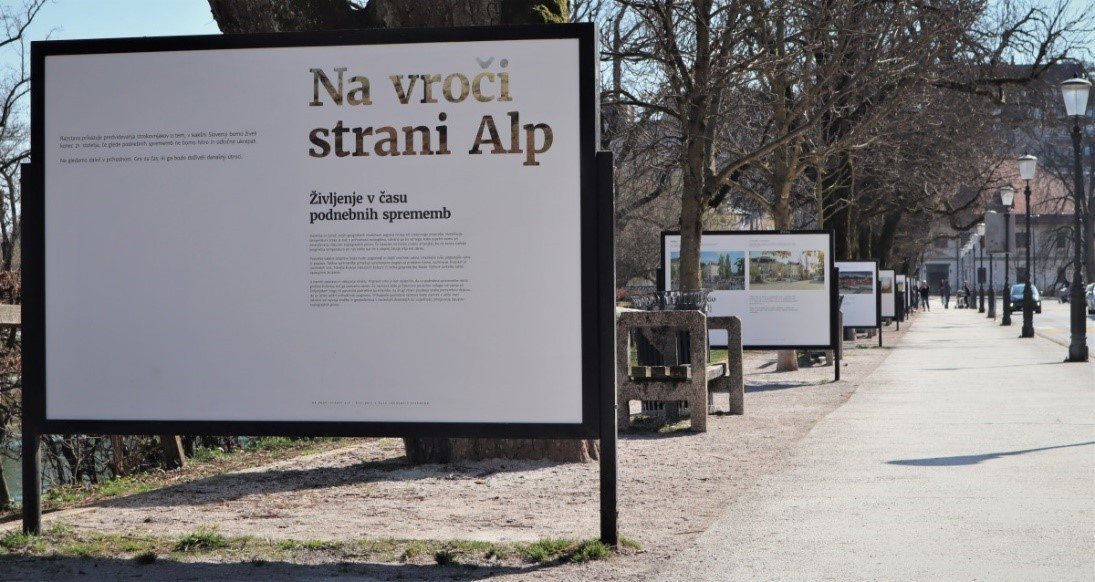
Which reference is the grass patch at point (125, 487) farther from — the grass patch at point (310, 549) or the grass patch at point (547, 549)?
the grass patch at point (547, 549)

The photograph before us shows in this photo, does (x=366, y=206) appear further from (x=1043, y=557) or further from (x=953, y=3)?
(x=953, y=3)

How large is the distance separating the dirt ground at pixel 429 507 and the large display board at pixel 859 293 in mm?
15484

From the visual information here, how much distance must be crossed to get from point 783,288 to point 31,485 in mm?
13111

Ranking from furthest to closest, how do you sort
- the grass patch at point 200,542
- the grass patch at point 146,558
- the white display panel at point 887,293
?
the white display panel at point 887,293
the grass patch at point 200,542
the grass patch at point 146,558

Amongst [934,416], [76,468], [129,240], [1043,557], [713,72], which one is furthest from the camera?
[713,72]

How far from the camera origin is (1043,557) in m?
5.99

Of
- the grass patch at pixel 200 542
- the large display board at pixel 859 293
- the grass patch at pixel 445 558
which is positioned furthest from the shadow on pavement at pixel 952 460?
the large display board at pixel 859 293

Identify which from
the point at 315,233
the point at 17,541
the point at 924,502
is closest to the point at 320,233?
the point at 315,233

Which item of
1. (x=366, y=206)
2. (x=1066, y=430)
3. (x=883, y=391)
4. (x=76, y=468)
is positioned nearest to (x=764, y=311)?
(x=883, y=391)

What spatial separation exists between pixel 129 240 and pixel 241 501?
1951 mm

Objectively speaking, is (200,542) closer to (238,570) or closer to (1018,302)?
(238,570)

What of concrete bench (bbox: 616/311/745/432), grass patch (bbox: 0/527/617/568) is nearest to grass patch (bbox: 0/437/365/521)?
grass patch (bbox: 0/527/617/568)

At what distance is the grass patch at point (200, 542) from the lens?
247 inches

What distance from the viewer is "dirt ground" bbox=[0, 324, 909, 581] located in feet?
19.2
